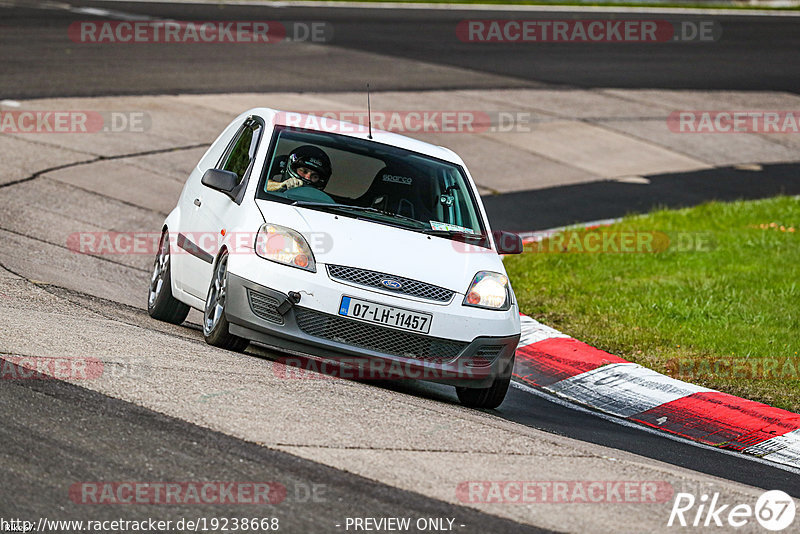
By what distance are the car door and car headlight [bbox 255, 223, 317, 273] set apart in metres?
0.50

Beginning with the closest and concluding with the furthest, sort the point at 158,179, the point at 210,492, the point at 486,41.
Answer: the point at 210,492
the point at 158,179
the point at 486,41

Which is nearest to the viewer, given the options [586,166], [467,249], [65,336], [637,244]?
[65,336]

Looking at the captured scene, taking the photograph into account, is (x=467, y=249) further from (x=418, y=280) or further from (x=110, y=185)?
(x=110, y=185)

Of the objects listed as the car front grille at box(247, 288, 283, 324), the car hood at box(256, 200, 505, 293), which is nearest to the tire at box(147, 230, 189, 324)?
the car hood at box(256, 200, 505, 293)

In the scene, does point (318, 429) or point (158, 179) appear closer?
point (318, 429)

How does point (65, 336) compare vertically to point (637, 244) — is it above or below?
above

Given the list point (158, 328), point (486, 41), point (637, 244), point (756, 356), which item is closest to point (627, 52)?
point (486, 41)

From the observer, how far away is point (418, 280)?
7.23 meters

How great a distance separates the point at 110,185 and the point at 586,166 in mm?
7713

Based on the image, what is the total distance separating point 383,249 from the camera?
24.2 ft

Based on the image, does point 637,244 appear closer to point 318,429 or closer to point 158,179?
point 158,179

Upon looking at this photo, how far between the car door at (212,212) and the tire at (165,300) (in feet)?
1.01
